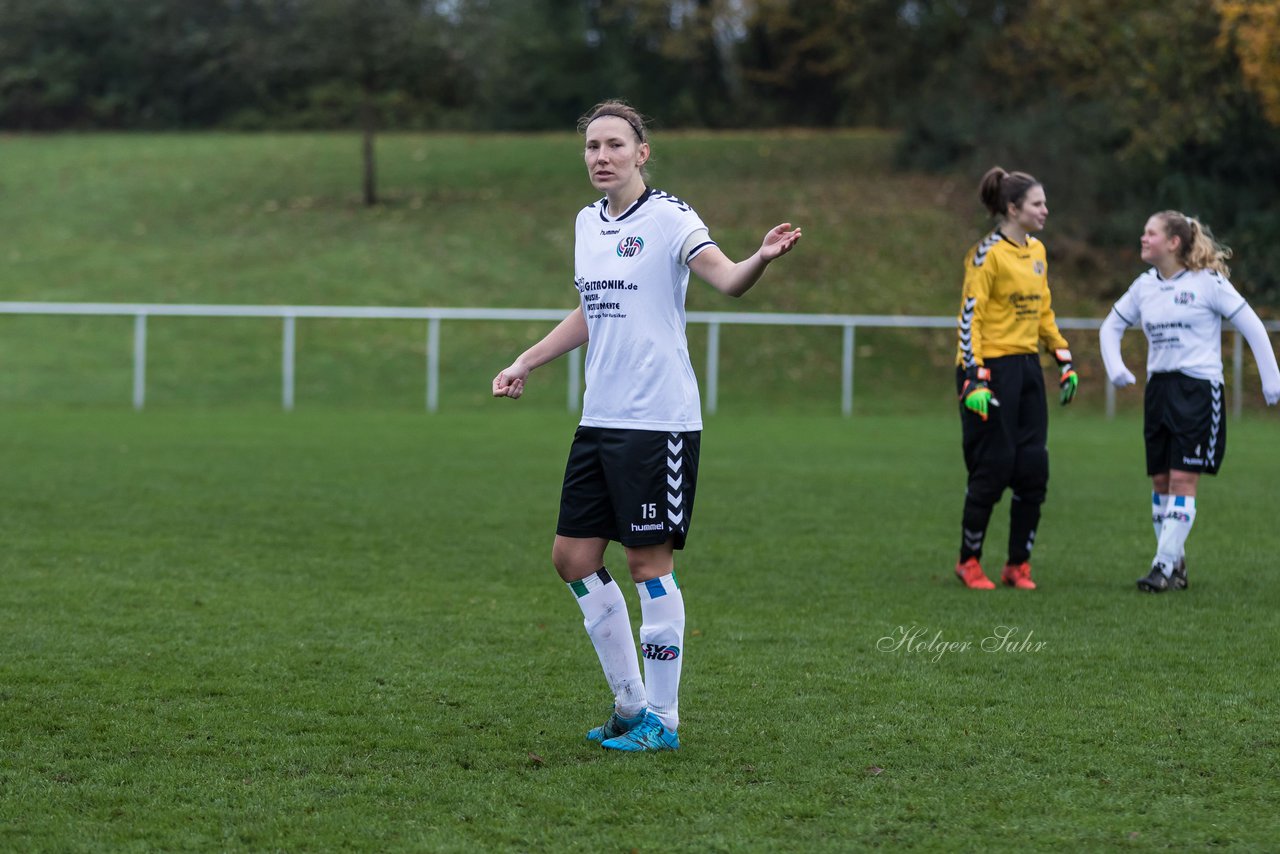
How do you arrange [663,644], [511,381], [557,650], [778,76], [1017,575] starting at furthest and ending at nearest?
[778,76], [1017,575], [557,650], [511,381], [663,644]

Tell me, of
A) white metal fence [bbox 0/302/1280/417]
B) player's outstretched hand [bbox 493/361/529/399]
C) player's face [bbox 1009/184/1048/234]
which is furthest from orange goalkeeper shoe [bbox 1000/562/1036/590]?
white metal fence [bbox 0/302/1280/417]

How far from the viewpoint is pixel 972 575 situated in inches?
324

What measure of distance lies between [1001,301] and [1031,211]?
0.49 meters

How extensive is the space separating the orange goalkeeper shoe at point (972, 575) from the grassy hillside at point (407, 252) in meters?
15.5

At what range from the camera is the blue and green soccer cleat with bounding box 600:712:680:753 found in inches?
190

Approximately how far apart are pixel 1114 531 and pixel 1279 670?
14.7ft

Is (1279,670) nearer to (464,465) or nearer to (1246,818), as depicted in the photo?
(1246,818)

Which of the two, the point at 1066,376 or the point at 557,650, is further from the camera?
the point at 1066,376

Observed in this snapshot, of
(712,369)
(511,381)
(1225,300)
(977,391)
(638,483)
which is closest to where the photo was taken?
(638,483)

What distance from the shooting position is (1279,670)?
6020mm

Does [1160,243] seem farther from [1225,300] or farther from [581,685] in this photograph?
[581,685]

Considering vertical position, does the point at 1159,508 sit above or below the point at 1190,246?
below

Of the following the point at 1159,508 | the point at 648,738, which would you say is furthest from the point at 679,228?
the point at 1159,508

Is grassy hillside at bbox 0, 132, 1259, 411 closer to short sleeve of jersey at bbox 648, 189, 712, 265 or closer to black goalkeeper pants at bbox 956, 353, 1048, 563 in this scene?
black goalkeeper pants at bbox 956, 353, 1048, 563
